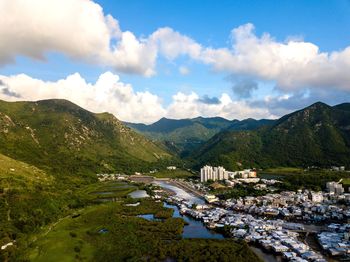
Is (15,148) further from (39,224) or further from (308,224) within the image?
(308,224)

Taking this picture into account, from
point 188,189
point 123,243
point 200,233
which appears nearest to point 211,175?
point 188,189

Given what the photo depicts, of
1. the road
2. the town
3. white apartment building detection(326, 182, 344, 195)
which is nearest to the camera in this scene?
the town

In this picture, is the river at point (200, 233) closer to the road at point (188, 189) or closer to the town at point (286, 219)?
the town at point (286, 219)

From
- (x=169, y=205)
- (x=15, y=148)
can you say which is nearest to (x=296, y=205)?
(x=169, y=205)

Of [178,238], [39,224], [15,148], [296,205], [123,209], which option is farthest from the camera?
[15,148]

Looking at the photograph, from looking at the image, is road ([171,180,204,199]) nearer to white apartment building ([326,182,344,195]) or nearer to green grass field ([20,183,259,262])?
white apartment building ([326,182,344,195])

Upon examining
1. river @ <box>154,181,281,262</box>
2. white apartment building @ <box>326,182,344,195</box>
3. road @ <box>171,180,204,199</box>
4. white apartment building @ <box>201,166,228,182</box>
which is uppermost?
white apartment building @ <box>201,166,228,182</box>

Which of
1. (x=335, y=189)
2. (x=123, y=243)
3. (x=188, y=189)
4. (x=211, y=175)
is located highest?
(x=211, y=175)

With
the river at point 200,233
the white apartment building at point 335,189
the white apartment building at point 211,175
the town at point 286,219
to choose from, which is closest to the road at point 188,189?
the town at point 286,219

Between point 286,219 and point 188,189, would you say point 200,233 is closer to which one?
point 286,219

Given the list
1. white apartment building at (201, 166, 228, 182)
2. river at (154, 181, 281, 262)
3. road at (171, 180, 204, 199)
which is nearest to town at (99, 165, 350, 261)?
road at (171, 180, 204, 199)

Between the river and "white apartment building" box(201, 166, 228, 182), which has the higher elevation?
"white apartment building" box(201, 166, 228, 182)
